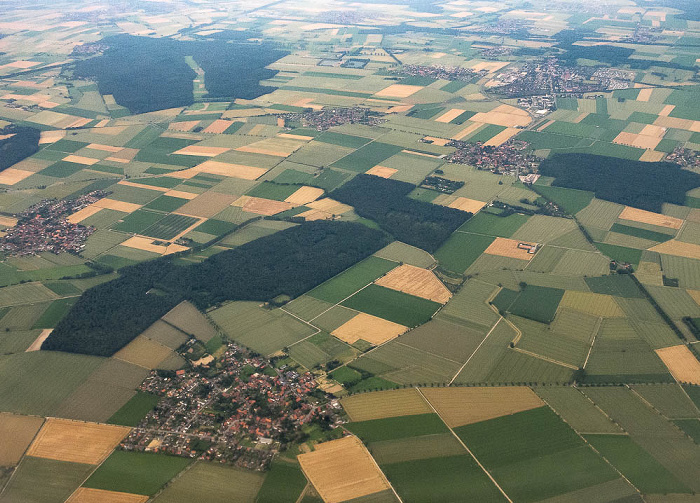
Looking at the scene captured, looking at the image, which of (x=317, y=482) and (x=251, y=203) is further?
(x=251, y=203)

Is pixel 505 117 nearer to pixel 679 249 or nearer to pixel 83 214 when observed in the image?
pixel 679 249

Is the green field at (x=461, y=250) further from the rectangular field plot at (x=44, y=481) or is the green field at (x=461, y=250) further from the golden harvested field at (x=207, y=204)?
the rectangular field plot at (x=44, y=481)

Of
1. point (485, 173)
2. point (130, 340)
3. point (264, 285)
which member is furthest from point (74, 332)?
point (485, 173)

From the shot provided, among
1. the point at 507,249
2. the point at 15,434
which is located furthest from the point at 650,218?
the point at 15,434

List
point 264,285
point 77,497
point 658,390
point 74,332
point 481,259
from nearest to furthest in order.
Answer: point 77,497
point 658,390
point 74,332
point 264,285
point 481,259

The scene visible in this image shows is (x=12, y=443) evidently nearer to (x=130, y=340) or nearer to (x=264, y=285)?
(x=130, y=340)

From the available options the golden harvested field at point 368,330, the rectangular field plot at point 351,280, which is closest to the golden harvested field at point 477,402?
the golden harvested field at point 368,330

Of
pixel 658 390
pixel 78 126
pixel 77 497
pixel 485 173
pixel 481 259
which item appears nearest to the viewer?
pixel 77 497

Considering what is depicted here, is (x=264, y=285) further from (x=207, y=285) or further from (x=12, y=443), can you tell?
(x=12, y=443)
